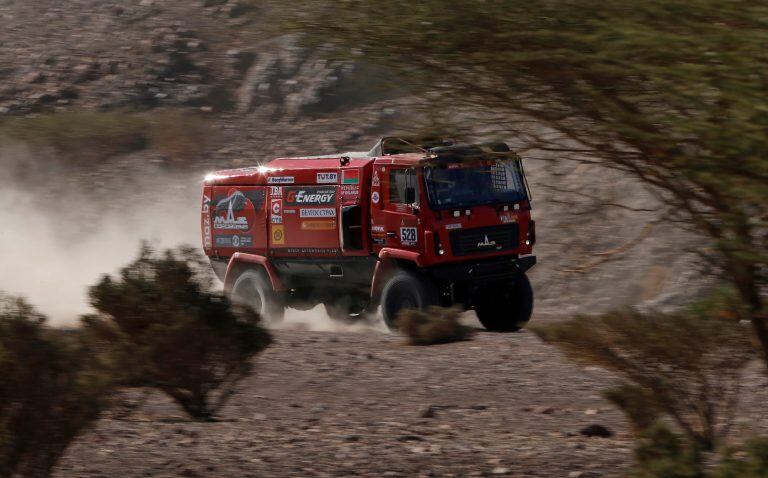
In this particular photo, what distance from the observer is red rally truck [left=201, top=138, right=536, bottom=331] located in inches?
649

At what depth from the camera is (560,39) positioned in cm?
670

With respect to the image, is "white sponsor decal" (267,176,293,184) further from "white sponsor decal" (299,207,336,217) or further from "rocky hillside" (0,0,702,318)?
"rocky hillside" (0,0,702,318)

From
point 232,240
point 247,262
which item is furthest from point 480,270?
point 232,240

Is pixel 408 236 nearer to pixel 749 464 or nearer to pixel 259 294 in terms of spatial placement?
pixel 259 294

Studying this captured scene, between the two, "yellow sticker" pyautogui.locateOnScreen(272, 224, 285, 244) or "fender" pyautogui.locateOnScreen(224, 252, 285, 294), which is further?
"fender" pyautogui.locateOnScreen(224, 252, 285, 294)

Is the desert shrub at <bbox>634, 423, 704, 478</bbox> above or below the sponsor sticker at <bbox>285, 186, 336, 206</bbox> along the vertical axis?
below

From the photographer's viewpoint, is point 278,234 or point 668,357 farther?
point 278,234

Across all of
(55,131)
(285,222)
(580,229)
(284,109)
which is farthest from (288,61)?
(285,222)

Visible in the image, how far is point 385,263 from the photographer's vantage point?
17141 millimetres

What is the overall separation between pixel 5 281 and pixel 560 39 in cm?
2255

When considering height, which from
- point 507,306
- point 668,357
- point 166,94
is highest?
point 166,94

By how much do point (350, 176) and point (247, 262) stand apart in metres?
2.89

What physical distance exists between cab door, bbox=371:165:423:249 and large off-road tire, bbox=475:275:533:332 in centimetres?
178

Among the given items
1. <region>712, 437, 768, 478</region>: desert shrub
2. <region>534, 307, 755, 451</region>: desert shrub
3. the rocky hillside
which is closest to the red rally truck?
the rocky hillside
